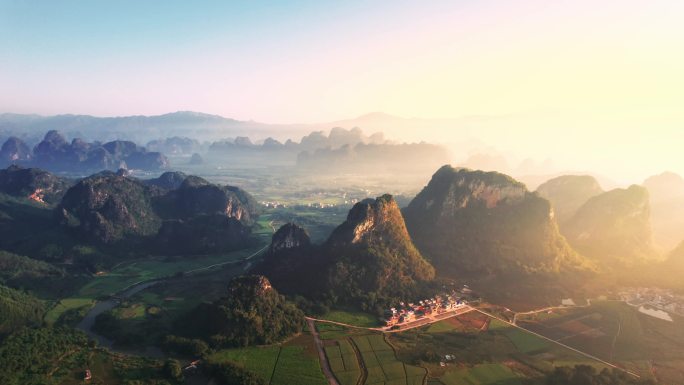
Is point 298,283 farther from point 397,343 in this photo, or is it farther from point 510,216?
point 510,216

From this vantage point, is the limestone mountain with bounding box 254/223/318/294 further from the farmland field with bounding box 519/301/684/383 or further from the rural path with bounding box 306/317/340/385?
the farmland field with bounding box 519/301/684/383

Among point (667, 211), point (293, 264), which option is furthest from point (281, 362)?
point (667, 211)

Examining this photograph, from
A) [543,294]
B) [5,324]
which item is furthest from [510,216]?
[5,324]

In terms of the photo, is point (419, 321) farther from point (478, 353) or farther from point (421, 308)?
point (478, 353)

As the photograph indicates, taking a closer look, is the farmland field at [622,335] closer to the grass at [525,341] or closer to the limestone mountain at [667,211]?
the grass at [525,341]

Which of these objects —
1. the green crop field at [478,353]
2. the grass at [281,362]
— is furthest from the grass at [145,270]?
the green crop field at [478,353]
